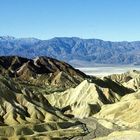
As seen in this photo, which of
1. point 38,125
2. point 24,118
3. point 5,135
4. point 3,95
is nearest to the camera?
point 5,135

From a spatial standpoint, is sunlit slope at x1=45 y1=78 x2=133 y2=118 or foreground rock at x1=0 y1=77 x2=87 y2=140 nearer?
foreground rock at x1=0 y1=77 x2=87 y2=140

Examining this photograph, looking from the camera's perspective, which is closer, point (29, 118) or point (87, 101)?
point (29, 118)

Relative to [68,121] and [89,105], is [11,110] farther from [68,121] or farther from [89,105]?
[89,105]

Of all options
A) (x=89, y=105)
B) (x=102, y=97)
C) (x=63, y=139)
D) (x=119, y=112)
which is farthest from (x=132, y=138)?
(x=102, y=97)

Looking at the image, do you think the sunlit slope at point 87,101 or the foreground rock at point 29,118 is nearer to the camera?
the foreground rock at point 29,118

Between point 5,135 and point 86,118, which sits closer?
point 5,135

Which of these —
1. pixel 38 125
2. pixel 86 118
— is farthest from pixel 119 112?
pixel 38 125

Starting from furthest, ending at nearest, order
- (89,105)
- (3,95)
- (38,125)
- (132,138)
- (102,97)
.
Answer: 1. (102,97)
2. (89,105)
3. (3,95)
4. (38,125)
5. (132,138)

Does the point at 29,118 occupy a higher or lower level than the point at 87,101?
lower

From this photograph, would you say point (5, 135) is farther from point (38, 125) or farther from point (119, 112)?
point (119, 112)

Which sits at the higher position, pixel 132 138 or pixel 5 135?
pixel 132 138
